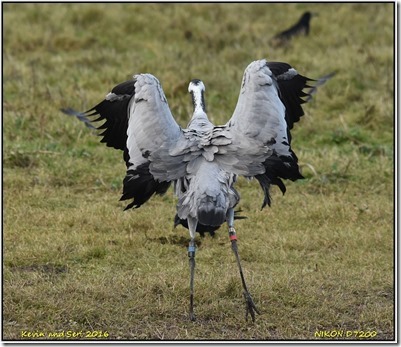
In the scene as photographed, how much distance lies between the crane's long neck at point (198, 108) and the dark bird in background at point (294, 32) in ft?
22.2

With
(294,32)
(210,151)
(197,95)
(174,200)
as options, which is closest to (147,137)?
(210,151)

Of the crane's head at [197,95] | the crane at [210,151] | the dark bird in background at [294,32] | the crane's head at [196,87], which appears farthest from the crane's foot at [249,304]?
the dark bird in background at [294,32]

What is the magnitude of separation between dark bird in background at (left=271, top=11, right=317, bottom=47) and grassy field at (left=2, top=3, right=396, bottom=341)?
0.25 m

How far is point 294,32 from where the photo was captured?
13.7m

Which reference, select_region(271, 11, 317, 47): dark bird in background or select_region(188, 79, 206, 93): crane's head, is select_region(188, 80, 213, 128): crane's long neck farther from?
select_region(271, 11, 317, 47): dark bird in background

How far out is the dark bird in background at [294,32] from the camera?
1346cm

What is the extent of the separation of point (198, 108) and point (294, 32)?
7.35 meters

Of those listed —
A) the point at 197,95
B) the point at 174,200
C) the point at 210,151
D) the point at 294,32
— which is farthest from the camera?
the point at 294,32

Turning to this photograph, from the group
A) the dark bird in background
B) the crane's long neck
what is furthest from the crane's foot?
the dark bird in background

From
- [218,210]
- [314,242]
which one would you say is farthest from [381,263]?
[218,210]

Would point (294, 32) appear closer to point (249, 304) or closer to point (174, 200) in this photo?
point (174, 200)

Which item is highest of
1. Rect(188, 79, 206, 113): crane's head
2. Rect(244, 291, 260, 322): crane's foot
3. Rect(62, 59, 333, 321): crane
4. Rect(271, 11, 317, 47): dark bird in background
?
Rect(271, 11, 317, 47): dark bird in background

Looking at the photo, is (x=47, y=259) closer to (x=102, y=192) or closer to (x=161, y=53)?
(x=102, y=192)

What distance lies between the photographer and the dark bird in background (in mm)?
13461
